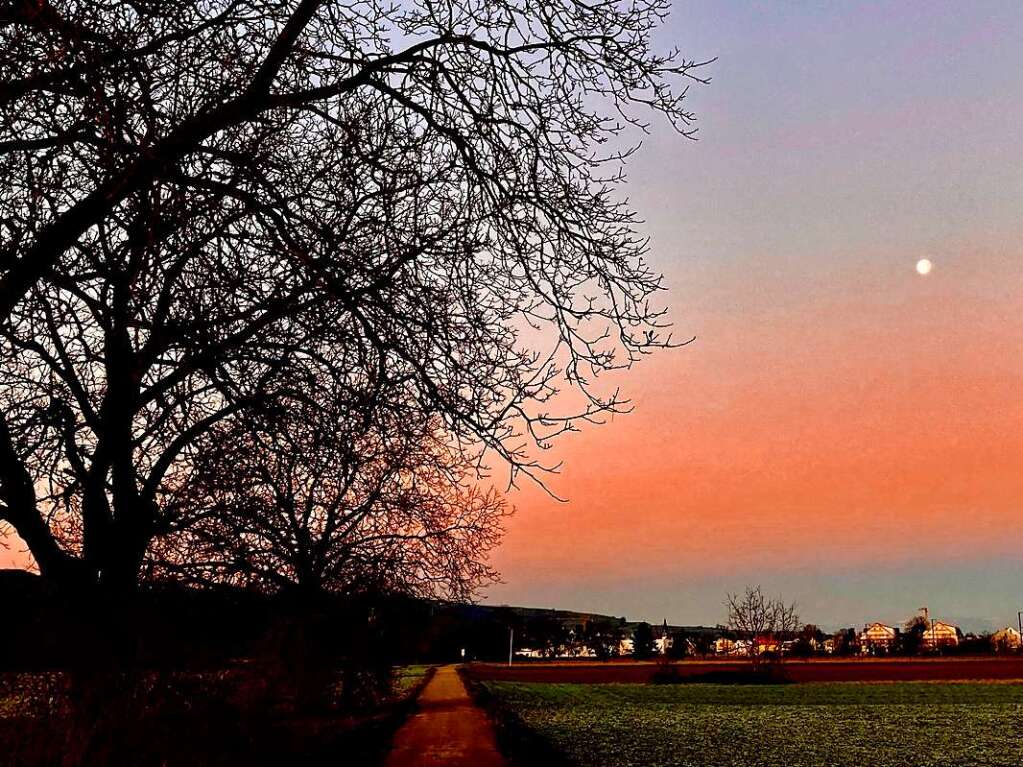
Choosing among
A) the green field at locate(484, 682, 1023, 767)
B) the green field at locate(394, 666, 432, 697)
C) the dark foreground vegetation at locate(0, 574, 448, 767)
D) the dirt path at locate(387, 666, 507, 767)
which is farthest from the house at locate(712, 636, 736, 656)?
the dark foreground vegetation at locate(0, 574, 448, 767)

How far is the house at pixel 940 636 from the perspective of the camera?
427 ft

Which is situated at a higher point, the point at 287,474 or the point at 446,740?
the point at 287,474

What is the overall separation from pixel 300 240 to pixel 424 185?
133 centimetres

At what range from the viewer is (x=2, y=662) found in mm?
12031

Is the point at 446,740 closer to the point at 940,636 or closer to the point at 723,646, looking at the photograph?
the point at 723,646

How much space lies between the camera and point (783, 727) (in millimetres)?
30109

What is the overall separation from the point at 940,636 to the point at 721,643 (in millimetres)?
46534

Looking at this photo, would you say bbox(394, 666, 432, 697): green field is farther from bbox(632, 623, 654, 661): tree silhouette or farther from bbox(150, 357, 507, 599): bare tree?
bbox(632, 623, 654, 661): tree silhouette

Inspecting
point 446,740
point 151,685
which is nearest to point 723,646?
point 446,740

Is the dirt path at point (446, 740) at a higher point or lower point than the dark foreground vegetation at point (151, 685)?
lower

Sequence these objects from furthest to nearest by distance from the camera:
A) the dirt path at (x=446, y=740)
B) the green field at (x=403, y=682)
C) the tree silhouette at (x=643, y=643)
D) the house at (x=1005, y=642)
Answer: the tree silhouette at (x=643, y=643)
the house at (x=1005, y=642)
the green field at (x=403, y=682)
the dirt path at (x=446, y=740)

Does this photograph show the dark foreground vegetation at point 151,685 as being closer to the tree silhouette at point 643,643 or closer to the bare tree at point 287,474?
the bare tree at point 287,474

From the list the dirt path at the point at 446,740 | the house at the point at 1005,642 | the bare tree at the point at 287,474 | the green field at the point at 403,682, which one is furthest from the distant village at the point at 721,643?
the bare tree at the point at 287,474

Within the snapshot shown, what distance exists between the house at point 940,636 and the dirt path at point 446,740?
113 meters
